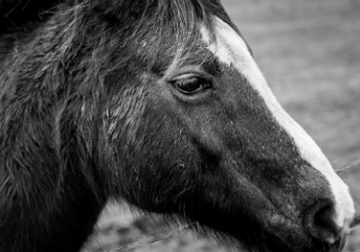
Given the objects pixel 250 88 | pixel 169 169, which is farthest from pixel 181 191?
pixel 250 88

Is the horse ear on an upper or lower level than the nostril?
upper

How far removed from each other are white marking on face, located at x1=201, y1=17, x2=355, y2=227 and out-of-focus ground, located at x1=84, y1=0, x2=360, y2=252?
81cm

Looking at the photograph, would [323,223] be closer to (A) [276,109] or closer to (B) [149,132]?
(A) [276,109]

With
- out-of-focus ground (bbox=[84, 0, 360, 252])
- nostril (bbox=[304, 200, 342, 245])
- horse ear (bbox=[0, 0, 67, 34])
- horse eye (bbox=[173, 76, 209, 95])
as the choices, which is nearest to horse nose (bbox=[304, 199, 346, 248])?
nostril (bbox=[304, 200, 342, 245])

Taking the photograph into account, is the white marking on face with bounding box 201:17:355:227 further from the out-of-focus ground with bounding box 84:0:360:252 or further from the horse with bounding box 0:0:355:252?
the out-of-focus ground with bounding box 84:0:360:252

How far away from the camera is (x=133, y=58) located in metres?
2.88

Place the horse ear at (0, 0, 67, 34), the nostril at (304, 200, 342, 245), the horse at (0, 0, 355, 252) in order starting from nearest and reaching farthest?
1. the nostril at (304, 200, 342, 245)
2. the horse at (0, 0, 355, 252)
3. the horse ear at (0, 0, 67, 34)

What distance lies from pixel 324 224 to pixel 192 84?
917mm

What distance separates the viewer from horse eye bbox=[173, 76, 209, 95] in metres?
2.78

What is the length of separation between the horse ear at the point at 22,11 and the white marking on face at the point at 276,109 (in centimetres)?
88

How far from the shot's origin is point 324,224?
2650 mm

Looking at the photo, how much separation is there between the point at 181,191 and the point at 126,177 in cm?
29

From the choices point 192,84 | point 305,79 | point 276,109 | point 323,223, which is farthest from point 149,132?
point 305,79

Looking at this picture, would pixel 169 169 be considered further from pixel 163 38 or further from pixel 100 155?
pixel 163 38
